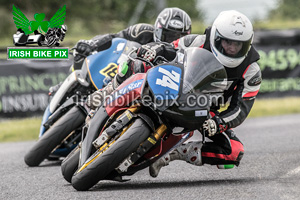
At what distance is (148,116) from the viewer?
16.6ft

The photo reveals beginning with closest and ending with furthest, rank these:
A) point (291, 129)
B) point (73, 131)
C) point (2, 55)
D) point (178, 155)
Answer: point (178, 155) < point (73, 131) < point (291, 129) < point (2, 55)

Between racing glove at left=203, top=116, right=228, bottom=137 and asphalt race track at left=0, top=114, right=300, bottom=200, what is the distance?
488 mm

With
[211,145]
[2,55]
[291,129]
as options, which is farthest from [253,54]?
[2,55]

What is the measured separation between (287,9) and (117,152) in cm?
3373

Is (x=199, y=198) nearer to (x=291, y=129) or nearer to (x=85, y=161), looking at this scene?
(x=85, y=161)

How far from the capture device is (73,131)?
705 centimetres

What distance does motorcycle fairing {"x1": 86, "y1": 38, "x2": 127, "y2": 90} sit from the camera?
7.23 metres

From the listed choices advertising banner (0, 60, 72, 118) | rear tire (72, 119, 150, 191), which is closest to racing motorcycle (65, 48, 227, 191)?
rear tire (72, 119, 150, 191)

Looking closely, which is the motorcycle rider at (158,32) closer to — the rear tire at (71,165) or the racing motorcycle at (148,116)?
the rear tire at (71,165)

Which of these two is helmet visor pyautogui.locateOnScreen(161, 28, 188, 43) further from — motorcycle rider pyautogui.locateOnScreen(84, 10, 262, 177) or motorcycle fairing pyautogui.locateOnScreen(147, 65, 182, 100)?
motorcycle fairing pyautogui.locateOnScreen(147, 65, 182, 100)

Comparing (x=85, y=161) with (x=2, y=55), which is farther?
(x=2, y=55)

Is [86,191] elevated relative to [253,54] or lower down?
lower down

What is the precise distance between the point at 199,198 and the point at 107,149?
854 mm

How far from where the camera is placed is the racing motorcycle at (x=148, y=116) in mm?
4895
